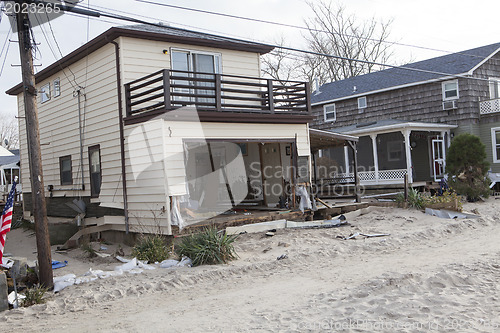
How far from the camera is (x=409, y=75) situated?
90.2 feet

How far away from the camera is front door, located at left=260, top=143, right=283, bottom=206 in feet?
55.3

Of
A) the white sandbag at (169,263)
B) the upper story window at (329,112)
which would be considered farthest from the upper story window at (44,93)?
the upper story window at (329,112)

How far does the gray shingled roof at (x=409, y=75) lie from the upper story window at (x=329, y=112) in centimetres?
49

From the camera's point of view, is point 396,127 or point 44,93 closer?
point 44,93

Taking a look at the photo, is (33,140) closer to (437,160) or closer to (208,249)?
(208,249)

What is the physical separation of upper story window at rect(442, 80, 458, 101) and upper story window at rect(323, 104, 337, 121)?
7145 millimetres

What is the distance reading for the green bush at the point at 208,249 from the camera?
32.2ft

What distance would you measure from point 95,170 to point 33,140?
257 inches

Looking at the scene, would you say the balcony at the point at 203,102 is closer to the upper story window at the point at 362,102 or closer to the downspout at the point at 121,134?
the downspout at the point at 121,134

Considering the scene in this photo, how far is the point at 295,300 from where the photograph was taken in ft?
23.4

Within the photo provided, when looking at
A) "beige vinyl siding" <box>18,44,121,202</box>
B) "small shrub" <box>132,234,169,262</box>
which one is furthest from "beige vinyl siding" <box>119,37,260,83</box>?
"small shrub" <box>132,234,169,262</box>

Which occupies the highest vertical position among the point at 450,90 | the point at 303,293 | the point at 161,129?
the point at 450,90

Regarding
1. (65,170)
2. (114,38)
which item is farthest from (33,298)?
(65,170)

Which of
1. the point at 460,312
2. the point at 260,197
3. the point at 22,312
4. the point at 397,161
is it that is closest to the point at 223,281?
the point at 22,312
